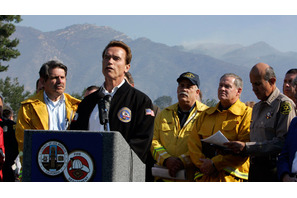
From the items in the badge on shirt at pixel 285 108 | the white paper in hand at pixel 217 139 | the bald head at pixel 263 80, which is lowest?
the white paper in hand at pixel 217 139

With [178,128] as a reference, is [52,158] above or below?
below

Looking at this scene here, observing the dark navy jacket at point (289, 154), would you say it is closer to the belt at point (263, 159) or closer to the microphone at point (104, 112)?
the belt at point (263, 159)

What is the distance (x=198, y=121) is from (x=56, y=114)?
1.63m

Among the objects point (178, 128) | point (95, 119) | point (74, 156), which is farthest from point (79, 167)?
point (178, 128)

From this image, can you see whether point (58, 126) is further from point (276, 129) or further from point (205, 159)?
point (276, 129)

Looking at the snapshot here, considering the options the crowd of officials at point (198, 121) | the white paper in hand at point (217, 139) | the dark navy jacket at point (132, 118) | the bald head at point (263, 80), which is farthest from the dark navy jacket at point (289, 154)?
the dark navy jacket at point (132, 118)

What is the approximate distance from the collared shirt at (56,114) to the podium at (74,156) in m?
2.18

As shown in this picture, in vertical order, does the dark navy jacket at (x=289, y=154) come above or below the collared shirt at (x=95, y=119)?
below

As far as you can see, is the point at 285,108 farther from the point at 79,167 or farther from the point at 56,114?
the point at 79,167

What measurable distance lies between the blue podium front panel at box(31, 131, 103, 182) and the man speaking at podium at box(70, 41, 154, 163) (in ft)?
2.54

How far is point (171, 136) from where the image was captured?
5.68 metres

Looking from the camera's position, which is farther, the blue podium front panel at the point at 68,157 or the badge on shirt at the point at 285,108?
the badge on shirt at the point at 285,108

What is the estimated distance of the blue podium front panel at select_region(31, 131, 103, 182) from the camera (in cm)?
302

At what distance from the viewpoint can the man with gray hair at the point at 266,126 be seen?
4.93 metres
